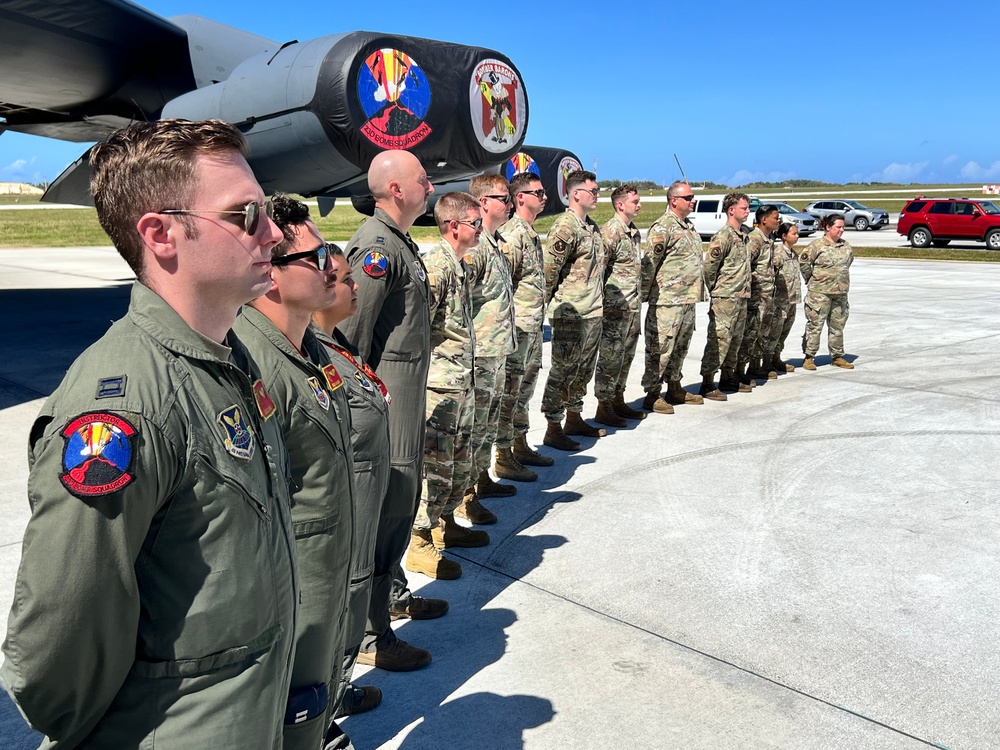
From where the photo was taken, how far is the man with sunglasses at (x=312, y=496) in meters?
1.97

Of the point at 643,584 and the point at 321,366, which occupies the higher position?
the point at 321,366

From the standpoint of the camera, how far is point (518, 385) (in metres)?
5.67

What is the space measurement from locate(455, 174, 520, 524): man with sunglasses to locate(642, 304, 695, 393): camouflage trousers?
2.74 metres

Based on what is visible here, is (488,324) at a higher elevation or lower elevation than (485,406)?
higher

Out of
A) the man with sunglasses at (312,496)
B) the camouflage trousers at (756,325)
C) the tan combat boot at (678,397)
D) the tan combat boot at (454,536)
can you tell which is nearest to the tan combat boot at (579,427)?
the tan combat boot at (678,397)

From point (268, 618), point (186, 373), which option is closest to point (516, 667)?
point (268, 618)

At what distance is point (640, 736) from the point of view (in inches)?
116

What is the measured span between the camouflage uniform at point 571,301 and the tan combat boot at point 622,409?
Answer: 775 millimetres

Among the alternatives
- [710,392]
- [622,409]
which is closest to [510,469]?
[622,409]

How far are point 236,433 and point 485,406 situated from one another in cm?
318

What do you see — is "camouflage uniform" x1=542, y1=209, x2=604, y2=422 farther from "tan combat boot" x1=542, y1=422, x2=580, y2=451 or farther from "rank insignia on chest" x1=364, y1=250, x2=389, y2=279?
"rank insignia on chest" x1=364, y1=250, x2=389, y2=279

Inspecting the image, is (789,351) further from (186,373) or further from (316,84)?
(186,373)

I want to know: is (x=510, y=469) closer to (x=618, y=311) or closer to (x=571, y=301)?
(x=571, y=301)

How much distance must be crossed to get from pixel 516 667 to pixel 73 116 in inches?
362
